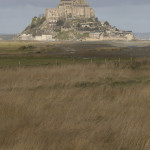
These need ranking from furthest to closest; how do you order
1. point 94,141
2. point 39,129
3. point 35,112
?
1. point 35,112
2. point 39,129
3. point 94,141

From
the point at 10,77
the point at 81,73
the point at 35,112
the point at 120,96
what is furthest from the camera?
the point at 81,73

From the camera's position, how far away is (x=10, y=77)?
20.5 m

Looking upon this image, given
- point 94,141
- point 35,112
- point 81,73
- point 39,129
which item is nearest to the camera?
point 94,141

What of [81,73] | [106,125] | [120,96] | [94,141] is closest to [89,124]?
[106,125]

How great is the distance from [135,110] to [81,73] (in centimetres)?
1378

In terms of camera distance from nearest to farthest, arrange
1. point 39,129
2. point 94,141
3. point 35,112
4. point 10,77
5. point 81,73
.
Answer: point 94,141 < point 39,129 < point 35,112 < point 10,77 < point 81,73

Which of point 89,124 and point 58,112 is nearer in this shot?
→ point 89,124

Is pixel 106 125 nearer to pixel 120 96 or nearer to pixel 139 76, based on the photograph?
pixel 120 96

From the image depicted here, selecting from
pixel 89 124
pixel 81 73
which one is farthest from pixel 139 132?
pixel 81 73

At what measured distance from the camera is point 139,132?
684 cm

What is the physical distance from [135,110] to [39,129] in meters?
3.02

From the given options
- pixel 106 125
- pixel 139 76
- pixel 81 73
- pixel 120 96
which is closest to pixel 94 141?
pixel 106 125

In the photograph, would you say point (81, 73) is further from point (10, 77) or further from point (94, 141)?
point (94, 141)

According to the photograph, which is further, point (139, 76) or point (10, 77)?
point (139, 76)
